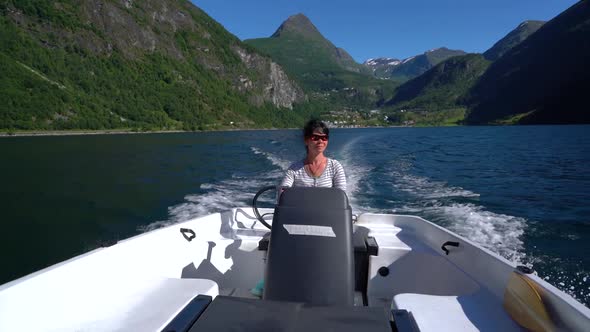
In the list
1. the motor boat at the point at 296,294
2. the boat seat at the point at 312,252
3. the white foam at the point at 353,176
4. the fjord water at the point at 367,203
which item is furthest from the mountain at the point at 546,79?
the boat seat at the point at 312,252

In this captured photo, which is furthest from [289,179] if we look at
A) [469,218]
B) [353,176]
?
[353,176]

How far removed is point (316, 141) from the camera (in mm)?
3238

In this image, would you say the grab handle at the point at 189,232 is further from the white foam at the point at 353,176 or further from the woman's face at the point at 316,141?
the white foam at the point at 353,176

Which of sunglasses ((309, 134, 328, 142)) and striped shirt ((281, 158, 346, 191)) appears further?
striped shirt ((281, 158, 346, 191))

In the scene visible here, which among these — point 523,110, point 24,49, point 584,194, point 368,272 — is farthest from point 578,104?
point 24,49

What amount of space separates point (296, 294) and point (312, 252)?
0.83ft

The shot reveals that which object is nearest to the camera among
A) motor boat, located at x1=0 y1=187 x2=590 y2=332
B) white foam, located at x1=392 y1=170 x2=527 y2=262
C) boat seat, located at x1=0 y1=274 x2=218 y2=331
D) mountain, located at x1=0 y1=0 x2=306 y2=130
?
motor boat, located at x1=0 y1=187 x2=590 y2=332

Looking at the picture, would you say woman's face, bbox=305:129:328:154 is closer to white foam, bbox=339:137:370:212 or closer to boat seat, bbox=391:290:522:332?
A: boat seat, bbox=391:290:522:332

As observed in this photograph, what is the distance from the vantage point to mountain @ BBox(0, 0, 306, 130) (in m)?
84.5

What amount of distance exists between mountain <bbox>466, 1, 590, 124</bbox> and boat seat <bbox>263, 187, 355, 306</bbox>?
354 ft

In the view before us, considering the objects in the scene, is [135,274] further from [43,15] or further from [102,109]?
[43,15]

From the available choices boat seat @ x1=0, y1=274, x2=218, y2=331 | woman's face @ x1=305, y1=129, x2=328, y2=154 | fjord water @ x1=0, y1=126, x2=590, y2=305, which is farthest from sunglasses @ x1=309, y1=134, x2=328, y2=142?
fjord water @ x1=0, y1=126, x2=590, y2=305

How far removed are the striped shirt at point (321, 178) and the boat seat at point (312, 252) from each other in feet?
3.36

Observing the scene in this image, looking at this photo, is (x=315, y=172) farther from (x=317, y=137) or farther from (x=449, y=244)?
(x=449, y=244)
